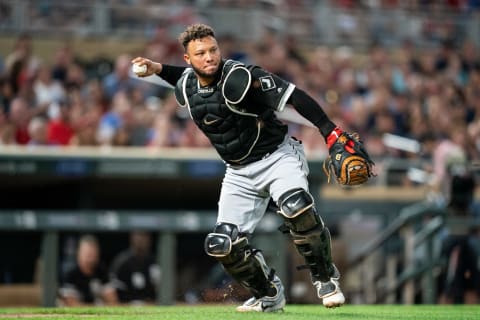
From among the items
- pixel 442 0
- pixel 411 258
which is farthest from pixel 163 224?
pixel 442 0

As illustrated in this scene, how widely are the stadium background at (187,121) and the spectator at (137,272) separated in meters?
0.14

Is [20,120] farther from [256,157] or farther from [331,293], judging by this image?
[331,293]

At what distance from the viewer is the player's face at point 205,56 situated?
22.5 feet

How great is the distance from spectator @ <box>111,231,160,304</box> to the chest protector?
4.36 meters

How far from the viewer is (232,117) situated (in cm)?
700

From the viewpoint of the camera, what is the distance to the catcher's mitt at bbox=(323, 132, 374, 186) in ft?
21.6

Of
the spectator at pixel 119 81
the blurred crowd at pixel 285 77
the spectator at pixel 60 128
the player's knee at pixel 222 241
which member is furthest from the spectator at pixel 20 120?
the player's knee at pixel 222 241

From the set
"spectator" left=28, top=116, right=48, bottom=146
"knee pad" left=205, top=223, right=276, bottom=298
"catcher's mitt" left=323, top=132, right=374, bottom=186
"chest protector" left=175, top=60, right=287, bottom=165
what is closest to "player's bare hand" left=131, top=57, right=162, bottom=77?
"chest protector" left=175, top=60, right=287, bottom=165

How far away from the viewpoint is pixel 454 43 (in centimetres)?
1869

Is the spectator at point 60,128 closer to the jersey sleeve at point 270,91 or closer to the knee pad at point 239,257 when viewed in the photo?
the knee pad at point 239,257

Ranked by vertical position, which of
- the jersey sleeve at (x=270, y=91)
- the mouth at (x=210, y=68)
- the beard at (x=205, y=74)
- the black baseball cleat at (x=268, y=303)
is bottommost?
the black baseball cleat at (x=268, y=303)

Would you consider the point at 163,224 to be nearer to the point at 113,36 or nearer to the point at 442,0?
the point at 113,36

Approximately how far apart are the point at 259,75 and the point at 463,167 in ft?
18.8

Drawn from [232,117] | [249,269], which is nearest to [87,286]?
[249,269]
